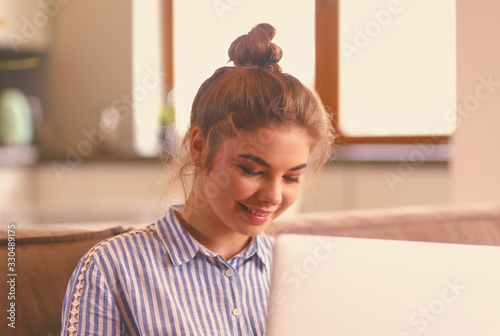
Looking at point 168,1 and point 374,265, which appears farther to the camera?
point 168,1

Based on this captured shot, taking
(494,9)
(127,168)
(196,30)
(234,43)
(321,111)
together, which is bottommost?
(127,168)

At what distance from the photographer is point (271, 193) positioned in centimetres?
86

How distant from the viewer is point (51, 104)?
470cm

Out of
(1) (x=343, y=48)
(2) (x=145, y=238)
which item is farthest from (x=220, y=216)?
(1) (x=343, y=48)

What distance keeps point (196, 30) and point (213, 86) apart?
3.32 metres

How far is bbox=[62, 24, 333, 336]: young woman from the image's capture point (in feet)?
2.84

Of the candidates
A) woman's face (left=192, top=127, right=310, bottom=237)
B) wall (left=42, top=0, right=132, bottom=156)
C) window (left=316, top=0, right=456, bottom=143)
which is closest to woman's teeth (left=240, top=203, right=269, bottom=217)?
woman's face (left=192, top=127, right=310, bottom=237)

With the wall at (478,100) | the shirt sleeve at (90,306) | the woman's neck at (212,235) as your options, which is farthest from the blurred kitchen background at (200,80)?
the shirt sleeve at (90,306)

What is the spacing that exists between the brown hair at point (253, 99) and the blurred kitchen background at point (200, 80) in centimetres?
116

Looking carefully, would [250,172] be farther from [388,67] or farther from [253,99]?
[388,67]

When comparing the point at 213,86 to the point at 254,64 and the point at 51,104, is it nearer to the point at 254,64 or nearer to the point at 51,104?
the point at 254,64

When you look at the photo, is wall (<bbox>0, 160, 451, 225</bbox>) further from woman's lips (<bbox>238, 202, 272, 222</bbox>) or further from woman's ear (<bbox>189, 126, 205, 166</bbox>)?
woman's lips (<bbox>238, 202, 272, 222</bbox>)

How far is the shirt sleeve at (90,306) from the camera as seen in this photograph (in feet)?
2.72

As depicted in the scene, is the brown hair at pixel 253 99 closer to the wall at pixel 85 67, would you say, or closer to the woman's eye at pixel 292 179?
the woman's eye at pixel 292 179
